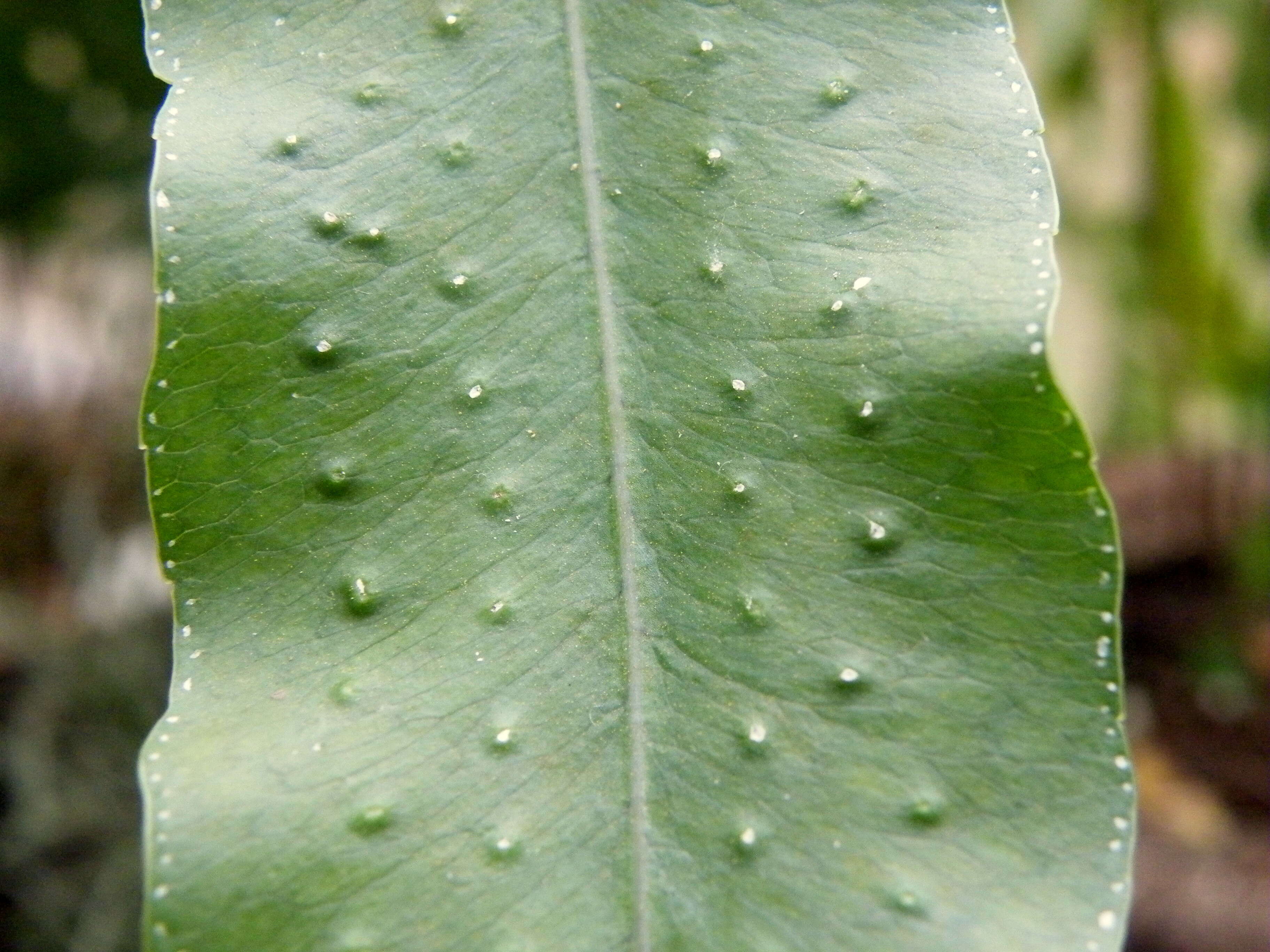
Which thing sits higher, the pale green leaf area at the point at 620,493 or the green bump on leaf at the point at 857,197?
the green bump on leaf at the point at 857,197

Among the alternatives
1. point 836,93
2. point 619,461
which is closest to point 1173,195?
point 836,93

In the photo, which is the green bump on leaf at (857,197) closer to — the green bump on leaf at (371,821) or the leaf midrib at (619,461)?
the leaf midrib at (619,461)

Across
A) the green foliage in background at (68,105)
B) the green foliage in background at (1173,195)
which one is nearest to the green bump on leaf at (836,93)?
the green foliage in background at (68,105)

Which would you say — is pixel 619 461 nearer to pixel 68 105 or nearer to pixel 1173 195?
pixel 68 105

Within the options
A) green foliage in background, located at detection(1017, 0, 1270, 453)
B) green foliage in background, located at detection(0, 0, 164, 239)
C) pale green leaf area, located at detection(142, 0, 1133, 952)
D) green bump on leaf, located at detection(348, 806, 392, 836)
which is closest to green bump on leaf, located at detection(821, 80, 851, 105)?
pale green leaf area, located at detection(142, 0, 1133, 952)

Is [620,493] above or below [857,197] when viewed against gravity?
below
